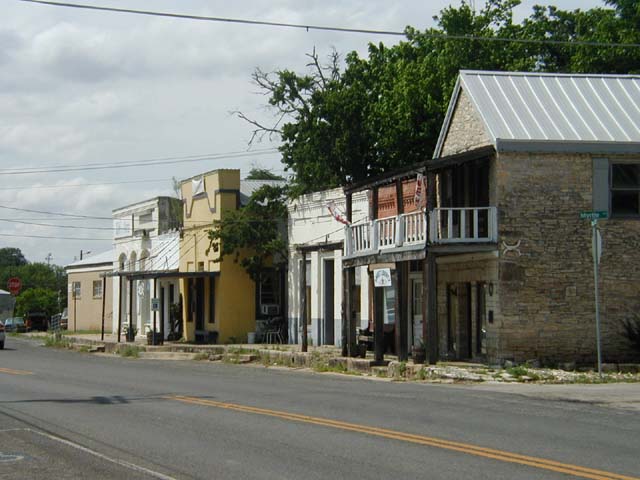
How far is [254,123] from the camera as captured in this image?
138 ft

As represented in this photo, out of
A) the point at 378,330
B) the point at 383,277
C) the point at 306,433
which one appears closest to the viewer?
the point at 306,433

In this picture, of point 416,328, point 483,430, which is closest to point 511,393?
point 483,430

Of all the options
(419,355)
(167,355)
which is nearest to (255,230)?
(167,355)

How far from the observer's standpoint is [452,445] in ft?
38.5

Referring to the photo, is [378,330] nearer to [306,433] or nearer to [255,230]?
[255,230]

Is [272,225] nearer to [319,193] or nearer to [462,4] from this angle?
[319,193]

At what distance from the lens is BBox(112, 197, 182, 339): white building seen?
4556 cm

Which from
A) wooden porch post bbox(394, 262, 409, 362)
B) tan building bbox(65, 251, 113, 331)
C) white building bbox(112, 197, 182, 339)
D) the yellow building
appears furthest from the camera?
tan building bbox(65, 251, 113, 331)

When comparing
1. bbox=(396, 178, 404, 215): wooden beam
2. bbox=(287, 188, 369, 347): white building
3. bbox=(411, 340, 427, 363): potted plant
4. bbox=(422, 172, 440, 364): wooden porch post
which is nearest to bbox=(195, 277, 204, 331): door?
bbox=(287, 188, 369, 347): white building

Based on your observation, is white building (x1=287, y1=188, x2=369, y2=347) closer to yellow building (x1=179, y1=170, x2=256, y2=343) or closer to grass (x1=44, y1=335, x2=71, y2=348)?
yellow building (x1=179, y1=170, x2=256, y2=343)

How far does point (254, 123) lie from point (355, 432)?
30222 mm

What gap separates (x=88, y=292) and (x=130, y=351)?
26.8m

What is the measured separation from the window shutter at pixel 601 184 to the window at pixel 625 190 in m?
0.29

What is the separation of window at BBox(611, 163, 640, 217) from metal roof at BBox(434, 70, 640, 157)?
0.63 metres
